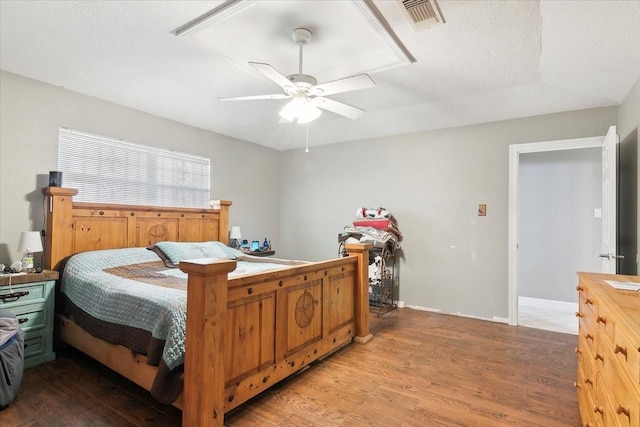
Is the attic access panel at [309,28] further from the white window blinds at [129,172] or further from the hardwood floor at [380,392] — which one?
the hardwood floor at [380,392]

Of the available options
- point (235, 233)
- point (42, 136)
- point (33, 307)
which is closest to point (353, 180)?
point (235, 233)

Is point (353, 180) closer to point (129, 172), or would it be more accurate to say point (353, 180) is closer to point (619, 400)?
point (129, 172)

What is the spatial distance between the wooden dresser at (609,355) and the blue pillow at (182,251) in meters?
3.23

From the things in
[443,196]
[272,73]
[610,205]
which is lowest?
[610,205]

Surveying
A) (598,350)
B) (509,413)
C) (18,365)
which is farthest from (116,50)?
(509,413)

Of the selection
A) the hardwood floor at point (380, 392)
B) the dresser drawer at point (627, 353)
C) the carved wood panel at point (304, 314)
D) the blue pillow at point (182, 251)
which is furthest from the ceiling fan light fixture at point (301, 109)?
the dresser drawer at point (627, 353)

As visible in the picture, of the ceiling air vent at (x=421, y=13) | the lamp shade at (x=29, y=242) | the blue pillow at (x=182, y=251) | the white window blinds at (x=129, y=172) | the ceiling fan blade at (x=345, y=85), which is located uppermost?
→ the ceiling air vent at (x=421, y=13)

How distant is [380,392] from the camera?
91.7 inches

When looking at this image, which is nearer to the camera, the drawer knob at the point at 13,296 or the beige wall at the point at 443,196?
the drawer knob at the point at 13,296

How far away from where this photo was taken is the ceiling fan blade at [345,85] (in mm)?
2182

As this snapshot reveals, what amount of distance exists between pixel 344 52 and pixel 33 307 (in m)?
3.34

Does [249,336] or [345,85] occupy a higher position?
[345,85]

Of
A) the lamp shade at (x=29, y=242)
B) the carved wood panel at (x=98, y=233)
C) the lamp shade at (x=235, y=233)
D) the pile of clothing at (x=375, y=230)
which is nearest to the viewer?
the lamp shade at (x=29, y=242)

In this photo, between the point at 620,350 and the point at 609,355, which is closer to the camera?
the point at 620,350
